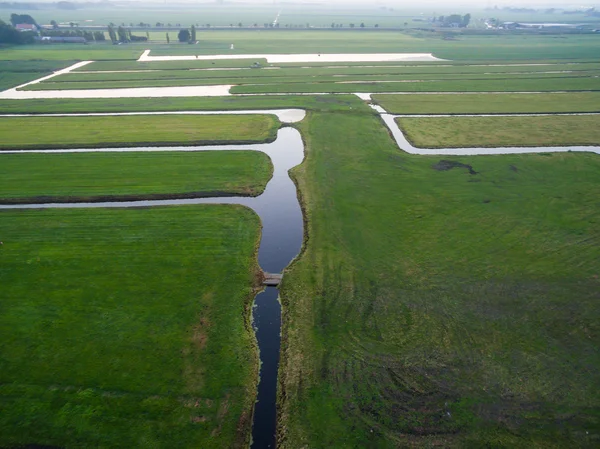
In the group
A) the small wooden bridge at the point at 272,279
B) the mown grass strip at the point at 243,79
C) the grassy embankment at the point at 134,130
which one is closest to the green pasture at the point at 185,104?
the grassy embankment at the point at 134,130

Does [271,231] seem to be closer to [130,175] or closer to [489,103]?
[130,175]

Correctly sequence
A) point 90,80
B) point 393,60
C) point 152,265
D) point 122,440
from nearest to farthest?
1. point 122,440
2. point 152,265
3. point 90,80
4. point 393,60

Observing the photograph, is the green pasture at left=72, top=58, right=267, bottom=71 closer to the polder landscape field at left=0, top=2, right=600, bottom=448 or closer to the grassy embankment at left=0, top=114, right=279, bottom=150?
the polder landscape field at left=0, top=2, right=600, bottom=448

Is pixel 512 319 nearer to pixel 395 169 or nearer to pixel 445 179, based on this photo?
pixel 445 179

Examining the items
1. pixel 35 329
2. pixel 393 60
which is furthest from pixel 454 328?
pixel 393 60

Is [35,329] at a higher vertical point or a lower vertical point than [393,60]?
lower

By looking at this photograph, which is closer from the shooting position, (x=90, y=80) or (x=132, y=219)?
(x=132, y=219)

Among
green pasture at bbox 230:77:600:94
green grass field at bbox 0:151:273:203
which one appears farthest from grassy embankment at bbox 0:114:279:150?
green pasture at bbox 230:77:600:94

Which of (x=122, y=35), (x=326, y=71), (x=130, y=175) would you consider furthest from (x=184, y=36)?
(x=130, y=175)
